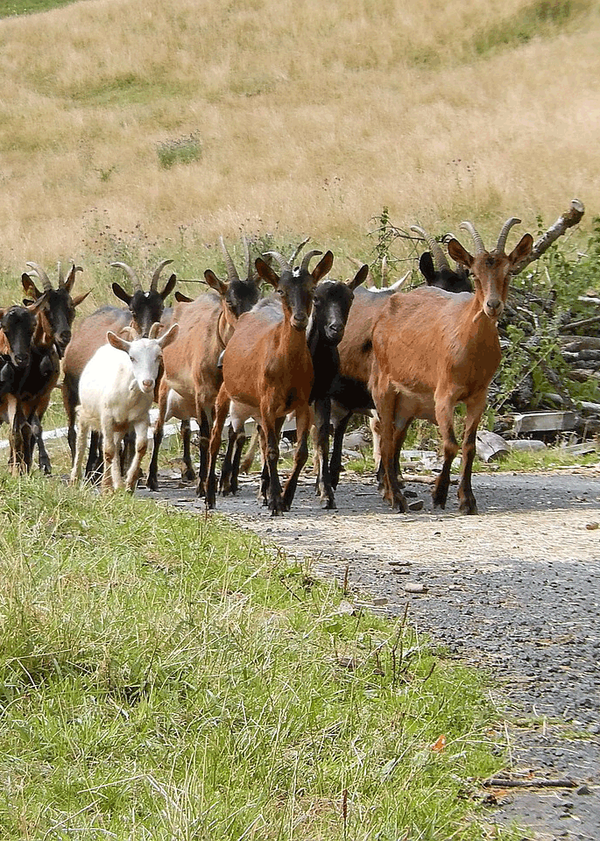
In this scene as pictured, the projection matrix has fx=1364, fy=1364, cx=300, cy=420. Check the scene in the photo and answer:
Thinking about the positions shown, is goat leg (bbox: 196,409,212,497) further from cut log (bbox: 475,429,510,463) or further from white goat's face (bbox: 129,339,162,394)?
cut log (bbox: 475,429,510,463)

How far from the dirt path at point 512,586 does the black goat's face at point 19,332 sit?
1841 millimetres

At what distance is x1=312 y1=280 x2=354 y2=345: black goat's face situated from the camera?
11.6 m

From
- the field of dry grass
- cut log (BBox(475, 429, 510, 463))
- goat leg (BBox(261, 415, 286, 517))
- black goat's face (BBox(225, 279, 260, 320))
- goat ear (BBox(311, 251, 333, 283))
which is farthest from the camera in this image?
the field of dry grass

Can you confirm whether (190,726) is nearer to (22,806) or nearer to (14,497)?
(22,806)

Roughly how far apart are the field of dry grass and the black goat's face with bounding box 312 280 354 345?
10668mm

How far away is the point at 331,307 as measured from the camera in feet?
38.2

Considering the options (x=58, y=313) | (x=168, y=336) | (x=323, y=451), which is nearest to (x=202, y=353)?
(x=58, y=313)

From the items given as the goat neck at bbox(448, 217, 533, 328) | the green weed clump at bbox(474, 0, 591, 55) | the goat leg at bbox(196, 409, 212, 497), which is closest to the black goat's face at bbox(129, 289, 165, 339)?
the goat leg at bbox(196, 409, 212, 497)

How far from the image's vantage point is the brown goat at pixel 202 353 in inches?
504

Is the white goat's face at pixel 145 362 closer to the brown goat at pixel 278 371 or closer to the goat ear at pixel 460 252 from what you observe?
the brown goat at pixel 278 371

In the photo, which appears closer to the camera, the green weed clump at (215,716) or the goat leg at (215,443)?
the green weed clump at (215,716)

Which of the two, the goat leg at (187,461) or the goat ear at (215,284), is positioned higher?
the goat ear at (215,284)

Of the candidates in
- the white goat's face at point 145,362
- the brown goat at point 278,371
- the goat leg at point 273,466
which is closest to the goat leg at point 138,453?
the white goat's face at point 145,362

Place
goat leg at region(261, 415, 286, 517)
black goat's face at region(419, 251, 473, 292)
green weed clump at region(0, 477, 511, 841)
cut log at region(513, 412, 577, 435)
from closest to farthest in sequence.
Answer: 1. green weed clump at region(0, 477, 511, 841)
2. goat leg at region(261, 415, 286, 517)
3. black goat's face at region(419, 251, 473, 292)
4. cut log at region(513, 412, 577, 435)
